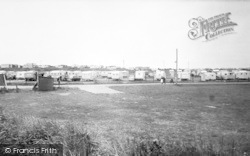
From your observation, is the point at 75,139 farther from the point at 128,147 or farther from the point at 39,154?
the point at 128,147

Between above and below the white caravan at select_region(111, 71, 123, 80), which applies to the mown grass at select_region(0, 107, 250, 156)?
below

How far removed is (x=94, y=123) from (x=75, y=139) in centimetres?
388

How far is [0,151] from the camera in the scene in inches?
126

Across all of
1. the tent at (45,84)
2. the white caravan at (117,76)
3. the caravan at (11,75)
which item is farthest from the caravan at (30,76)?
the tent at (45,84)

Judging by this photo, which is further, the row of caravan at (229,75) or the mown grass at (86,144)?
the row of caravan at (229,75)

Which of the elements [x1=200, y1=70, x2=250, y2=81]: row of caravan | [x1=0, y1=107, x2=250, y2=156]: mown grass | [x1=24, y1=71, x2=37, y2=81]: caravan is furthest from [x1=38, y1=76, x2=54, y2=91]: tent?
[x1=200, y1=70, x2=250, y2=81]: row of caravan

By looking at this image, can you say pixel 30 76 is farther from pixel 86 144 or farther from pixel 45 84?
pixel 86 144

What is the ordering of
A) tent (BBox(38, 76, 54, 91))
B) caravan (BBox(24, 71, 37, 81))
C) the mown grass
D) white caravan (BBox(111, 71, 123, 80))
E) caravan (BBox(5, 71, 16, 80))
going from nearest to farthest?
the mown grass → tent (BBox(38, 76, 54, 91)) → caravan (BBox(24, 71, 37, 81)) → caravan (BBox(5, 71, 16, 80)) → white caravan (BBox(111, 71, 123, 80))

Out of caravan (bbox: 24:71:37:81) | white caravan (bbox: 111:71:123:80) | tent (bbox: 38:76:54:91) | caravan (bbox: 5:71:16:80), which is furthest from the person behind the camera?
white caravan (bbox: 111:71:123:80)

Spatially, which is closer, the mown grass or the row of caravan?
the mown grass

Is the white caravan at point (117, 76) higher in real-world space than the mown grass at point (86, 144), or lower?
higher

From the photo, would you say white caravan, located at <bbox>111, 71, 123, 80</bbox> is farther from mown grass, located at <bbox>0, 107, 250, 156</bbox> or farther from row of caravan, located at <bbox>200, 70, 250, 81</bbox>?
mown grass, located at <bbox>0, 107, 250, 156</bbox>

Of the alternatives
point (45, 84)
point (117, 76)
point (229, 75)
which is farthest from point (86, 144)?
point (229, 75)

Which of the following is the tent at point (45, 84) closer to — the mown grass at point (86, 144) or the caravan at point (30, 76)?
the caravan at point (30, 76)
